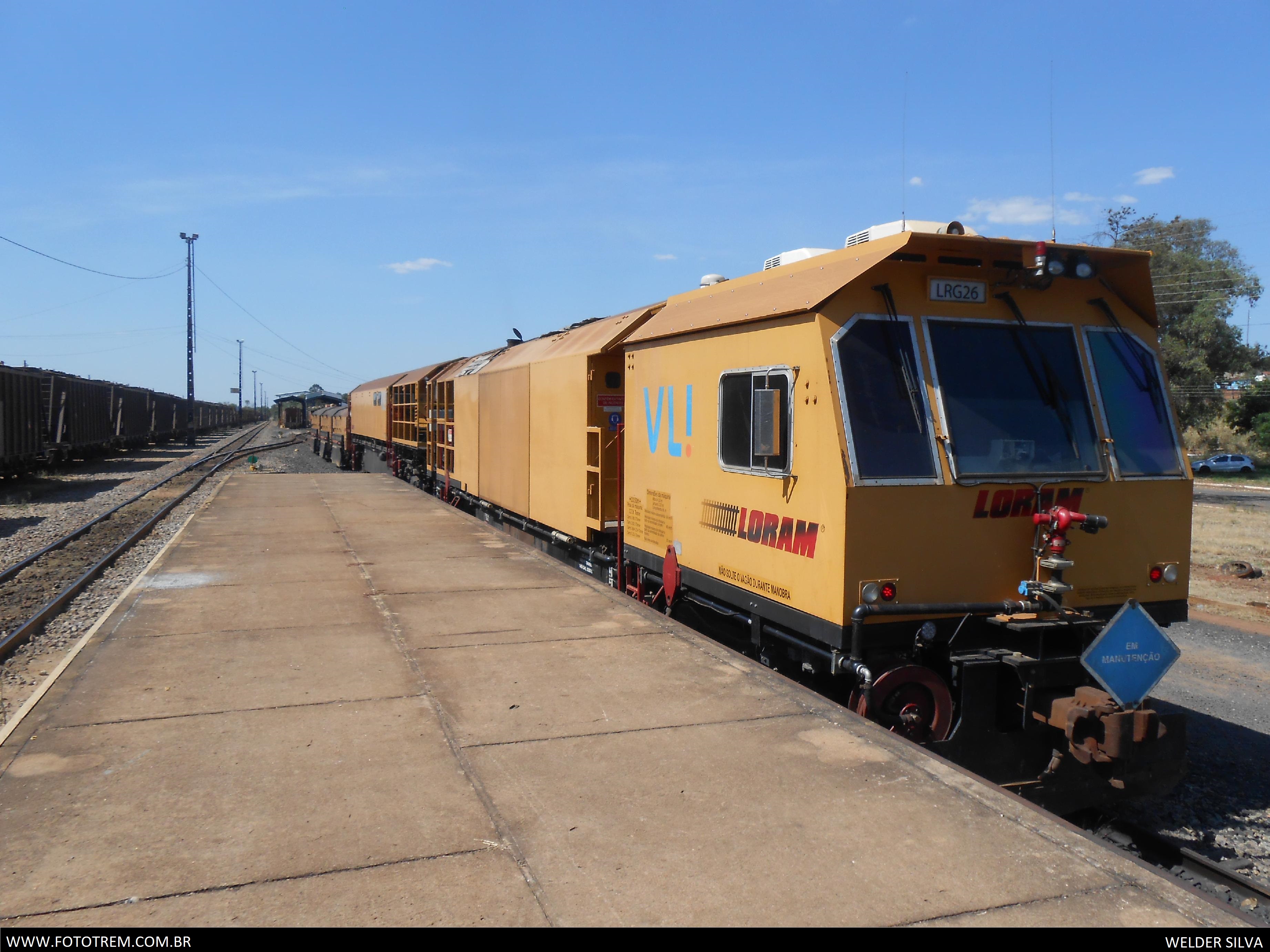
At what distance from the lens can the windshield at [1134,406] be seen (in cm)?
552

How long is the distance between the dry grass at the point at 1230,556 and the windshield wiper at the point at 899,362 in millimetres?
6386

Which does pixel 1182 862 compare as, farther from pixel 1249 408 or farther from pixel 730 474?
pixel 1249 408

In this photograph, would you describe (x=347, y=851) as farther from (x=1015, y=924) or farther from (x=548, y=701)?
(x=1015, y=924)

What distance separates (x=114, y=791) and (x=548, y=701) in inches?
90.0

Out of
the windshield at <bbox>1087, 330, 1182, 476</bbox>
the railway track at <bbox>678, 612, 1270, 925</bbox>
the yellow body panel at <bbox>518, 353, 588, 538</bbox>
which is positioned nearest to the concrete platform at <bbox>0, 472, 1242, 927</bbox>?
the railway track at <bbox>678, 612, 1270, 925</bbox>

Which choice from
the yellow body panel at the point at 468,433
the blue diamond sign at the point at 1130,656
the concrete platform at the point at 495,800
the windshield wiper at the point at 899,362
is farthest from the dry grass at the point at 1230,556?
the yellow body panel at the point at 468,433

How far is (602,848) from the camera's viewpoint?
3545mm

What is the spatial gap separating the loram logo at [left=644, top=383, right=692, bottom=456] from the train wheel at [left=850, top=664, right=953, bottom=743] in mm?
2504

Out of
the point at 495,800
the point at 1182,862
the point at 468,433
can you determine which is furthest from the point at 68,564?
the point at 1182,862

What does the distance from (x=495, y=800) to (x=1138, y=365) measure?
15.7ft

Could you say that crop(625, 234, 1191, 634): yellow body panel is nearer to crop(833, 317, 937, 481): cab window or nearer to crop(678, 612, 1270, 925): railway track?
crop(833, 317, 937, 481): cab window

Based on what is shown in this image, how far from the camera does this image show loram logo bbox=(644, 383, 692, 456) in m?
6.91

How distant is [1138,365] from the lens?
571 cm
